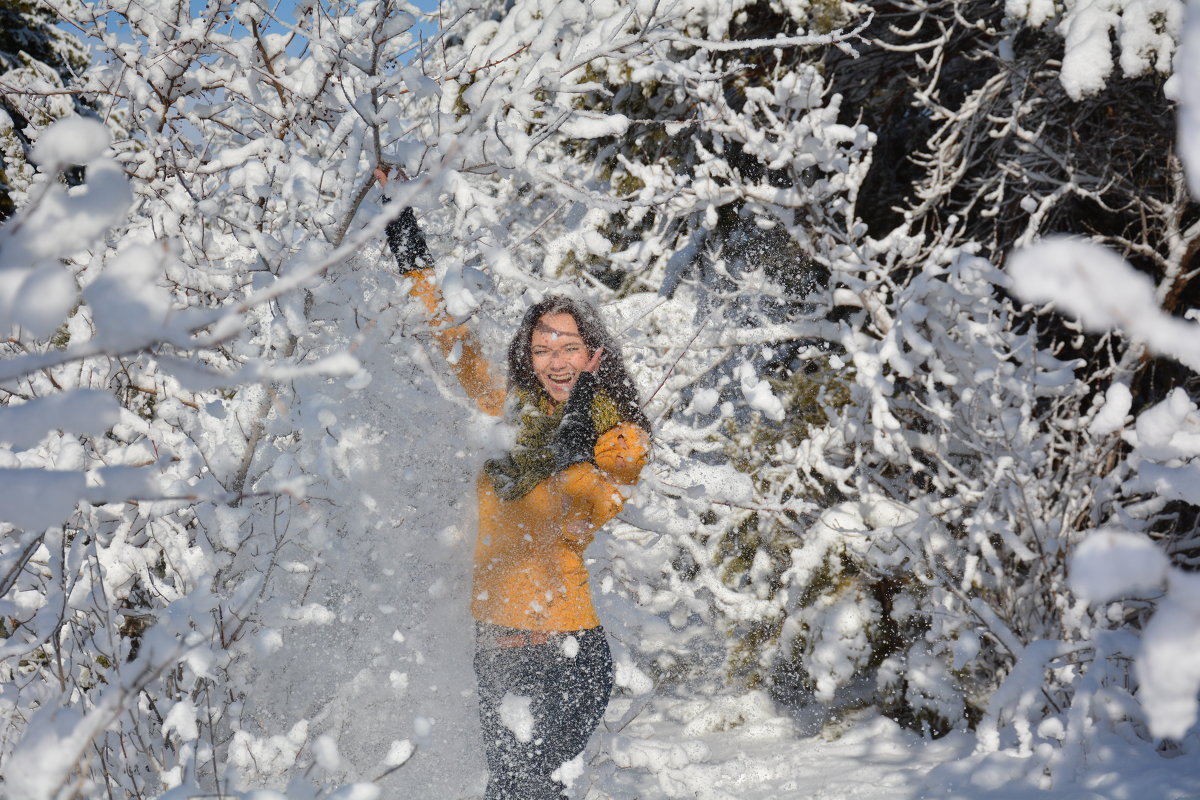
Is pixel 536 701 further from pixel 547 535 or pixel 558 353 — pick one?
pixel 558 353

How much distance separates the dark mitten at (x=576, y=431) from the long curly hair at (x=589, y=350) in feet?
0.30

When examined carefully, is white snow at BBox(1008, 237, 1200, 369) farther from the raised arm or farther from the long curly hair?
the long curly hair

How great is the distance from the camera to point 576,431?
2.36m

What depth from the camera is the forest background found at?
79 centimetres

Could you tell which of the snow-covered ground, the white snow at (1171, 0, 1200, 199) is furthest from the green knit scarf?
the white snow at (1171, 0, 1200, 199)

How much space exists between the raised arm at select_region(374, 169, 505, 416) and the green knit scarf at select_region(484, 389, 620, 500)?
214 mm

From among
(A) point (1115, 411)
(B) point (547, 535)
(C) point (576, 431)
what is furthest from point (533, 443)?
(A) point (1115, 411)

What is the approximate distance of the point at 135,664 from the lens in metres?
1.04

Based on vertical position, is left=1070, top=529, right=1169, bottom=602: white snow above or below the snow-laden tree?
above

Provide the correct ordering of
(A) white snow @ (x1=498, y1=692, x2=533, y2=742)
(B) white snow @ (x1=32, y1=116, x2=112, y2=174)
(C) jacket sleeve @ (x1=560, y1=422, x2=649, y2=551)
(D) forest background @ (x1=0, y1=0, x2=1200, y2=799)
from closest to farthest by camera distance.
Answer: (B) white snow @ (x1=32, y1=116, x2=112, y2=174) → (D) forest background @ (x1=0, y1=0, x2=1200, y2=799) → (A) white snow @ (x1=498, y1=692, x2=533, y2=742) → (C) jacket sleeve @ (x1=560, y1=422, x2=649, y2=551)

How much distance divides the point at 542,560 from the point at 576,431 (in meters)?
0.42

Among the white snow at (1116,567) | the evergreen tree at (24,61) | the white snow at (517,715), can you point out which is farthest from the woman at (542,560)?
the evergreen tree at (24,61)

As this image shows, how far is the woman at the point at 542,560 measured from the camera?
216 centimetres

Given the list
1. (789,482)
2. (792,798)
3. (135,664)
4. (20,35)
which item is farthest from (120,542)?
(20,35)
